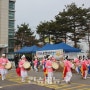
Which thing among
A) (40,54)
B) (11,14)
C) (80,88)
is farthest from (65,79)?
(11,14)

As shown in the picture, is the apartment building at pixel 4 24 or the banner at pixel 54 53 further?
the apartment building at pixel 4 24

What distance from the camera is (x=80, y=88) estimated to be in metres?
15.0

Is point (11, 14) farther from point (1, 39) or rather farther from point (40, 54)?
point (40, 54)

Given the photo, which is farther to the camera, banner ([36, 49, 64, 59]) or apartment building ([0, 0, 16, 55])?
apartment building ([0, 0, 16, 55])

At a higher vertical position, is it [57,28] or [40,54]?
[57,28]

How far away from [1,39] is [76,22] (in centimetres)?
1920

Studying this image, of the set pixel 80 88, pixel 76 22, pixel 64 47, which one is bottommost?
pixel 80 88

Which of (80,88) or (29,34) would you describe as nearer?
(80,88)

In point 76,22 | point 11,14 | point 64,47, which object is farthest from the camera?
point 11,14

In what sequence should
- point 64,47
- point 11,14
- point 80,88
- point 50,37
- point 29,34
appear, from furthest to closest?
1. point 29,34
2. point 11,14
3. point 50,37
4. point 64,47
5. point 80,88

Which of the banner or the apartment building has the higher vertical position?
the apartment building

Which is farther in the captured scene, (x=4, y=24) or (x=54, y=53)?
(x=4, y=24)

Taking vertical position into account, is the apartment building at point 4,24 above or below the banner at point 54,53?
above

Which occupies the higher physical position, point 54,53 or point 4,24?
point 4,24
